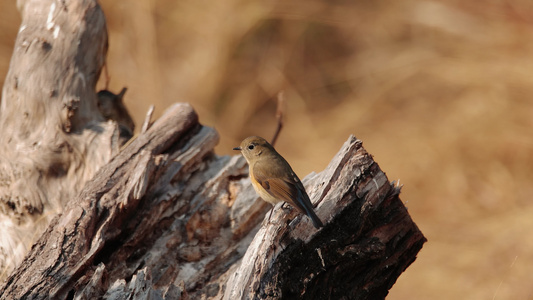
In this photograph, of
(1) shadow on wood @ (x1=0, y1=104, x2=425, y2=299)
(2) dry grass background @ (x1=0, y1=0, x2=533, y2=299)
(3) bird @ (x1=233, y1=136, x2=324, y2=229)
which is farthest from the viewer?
(2) dry grass background @ (x1=0, y1=0, x2=533, y2=299)

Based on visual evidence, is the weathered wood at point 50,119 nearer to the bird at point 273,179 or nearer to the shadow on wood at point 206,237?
the shadow on wood at point 206,237

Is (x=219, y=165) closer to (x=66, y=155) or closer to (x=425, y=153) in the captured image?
(x=66, y=155)

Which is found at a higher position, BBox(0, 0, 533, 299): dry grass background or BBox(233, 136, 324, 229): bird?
BBox(0, 0, 533, 299): dry grass background

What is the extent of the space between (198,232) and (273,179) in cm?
67

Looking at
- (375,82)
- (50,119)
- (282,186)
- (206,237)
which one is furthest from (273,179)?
(375,82)

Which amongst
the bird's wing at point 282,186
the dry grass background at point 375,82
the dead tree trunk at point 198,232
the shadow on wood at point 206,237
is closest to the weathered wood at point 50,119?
the dead tree trunk at point 198,232

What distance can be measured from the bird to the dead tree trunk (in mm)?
103

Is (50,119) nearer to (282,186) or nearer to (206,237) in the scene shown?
(206,237)

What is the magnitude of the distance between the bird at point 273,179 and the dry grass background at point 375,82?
154 inches

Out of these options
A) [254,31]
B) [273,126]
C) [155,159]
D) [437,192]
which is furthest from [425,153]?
[155,159]

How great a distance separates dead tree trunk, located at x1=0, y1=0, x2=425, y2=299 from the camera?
10.7 ft

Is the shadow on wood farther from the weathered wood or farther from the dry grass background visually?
the dry grass background

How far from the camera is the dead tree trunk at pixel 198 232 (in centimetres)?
328

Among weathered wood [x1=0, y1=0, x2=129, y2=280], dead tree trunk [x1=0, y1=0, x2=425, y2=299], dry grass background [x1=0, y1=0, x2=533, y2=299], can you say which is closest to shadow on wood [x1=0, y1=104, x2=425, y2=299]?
dead tree trunk [x1=0, y1=0, x2=425, y2=299]
